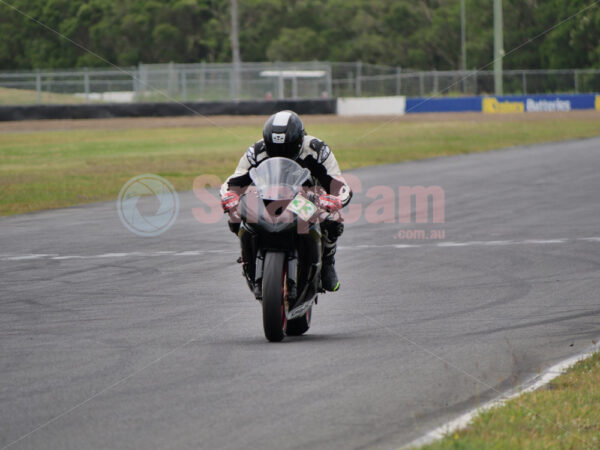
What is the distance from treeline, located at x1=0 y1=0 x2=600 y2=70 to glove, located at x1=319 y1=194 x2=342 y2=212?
7672 centimetres

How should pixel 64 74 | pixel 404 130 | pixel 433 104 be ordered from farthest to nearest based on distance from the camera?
pixel 433 104
pixel 64 74
pixel 404 130

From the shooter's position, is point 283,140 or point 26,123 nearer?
point 283,140

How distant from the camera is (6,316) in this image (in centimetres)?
821

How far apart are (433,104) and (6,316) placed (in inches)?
1871

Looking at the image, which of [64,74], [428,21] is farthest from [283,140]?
[428,21]

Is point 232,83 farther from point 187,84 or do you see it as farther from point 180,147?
point 180,147

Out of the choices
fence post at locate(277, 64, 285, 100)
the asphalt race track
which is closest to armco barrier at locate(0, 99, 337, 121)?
fence post at locate(277, 64, 285, 100)

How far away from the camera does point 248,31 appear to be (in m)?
100

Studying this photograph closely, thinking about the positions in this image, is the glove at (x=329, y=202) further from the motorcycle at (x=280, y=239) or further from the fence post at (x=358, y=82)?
the fence post at (x=358, y=82)

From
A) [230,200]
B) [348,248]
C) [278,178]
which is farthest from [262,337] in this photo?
[348,248]

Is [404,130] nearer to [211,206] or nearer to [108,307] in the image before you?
[211,206]

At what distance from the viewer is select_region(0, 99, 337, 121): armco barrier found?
46.4 m

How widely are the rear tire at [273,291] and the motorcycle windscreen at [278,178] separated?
1.30 feet

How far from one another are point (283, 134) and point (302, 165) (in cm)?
44
